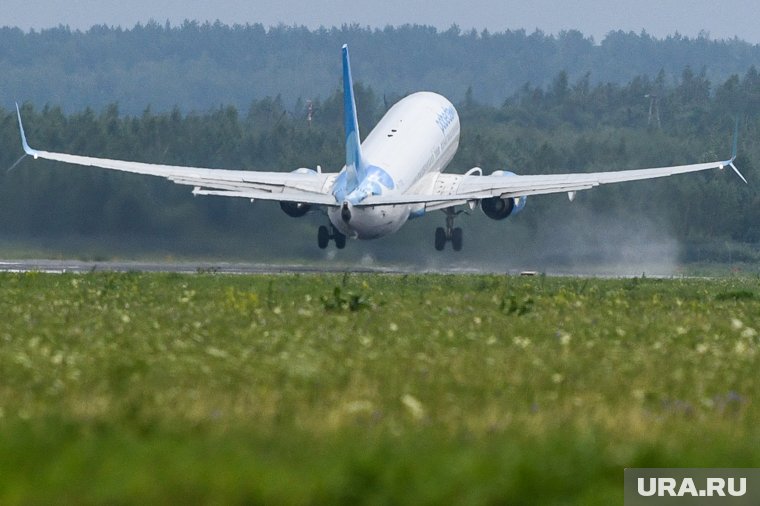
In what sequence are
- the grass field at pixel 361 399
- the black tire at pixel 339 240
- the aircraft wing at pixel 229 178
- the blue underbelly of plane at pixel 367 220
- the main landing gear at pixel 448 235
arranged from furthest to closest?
1. the main landing gear at pixel 448 235
2. the aircraft wing at pixel 229 178
3. the black tire at pixel 339 240
4. the blue underbelly of plane at pixel 367 220
5. the grass field at pixel 361 399

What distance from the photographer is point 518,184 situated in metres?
71.0

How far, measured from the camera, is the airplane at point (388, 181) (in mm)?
64375

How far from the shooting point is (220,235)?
240 feet

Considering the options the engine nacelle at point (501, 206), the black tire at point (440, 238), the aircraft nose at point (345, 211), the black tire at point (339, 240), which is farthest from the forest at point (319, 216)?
the aircraft nose at point (345, 211)

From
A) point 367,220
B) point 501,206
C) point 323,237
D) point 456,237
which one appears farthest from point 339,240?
point 501,206

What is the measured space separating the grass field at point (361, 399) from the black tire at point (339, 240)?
3847 cm

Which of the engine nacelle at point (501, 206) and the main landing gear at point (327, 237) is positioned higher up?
the engine nacelle at point (501, 206)

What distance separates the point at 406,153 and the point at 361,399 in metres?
54.8

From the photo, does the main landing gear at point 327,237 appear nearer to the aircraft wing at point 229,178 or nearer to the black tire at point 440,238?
the aircraft wing at point 229,178

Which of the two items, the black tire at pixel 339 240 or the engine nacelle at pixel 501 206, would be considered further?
the engine nacelle at pixel 501 206

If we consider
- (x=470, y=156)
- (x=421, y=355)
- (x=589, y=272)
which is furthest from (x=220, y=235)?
(x=421, y=355)

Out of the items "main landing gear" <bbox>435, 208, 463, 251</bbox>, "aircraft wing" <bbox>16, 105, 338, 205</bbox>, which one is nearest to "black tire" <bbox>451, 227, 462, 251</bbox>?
"main landing gear" <bbox>435, 208, 463, 251</bbox>

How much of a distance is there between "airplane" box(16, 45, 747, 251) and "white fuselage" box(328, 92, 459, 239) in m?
0.04

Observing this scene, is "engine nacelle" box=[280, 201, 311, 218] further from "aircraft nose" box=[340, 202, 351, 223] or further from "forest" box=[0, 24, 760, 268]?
"aircraft nose" box=[340, 202, 351, 223]
